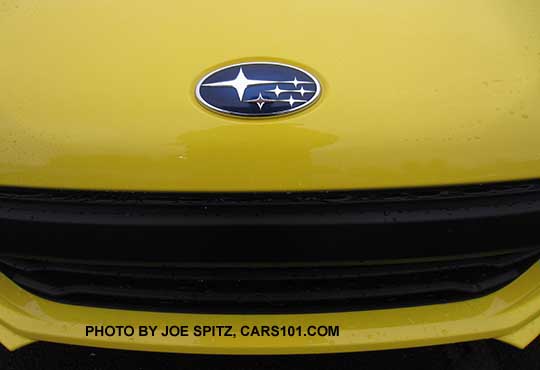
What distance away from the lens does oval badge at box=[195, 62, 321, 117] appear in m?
1.39

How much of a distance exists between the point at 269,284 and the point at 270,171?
15.5 inches

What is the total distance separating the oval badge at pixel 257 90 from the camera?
1.39 metres

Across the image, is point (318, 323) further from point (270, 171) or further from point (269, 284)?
point (270, 171)

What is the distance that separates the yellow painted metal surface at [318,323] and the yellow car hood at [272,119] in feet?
1.43

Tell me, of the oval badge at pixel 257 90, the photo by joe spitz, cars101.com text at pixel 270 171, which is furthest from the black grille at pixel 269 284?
the oval badge at pixel 257 90

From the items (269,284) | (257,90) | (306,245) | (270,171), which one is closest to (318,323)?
(269,284)

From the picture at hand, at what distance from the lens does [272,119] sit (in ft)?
4.57

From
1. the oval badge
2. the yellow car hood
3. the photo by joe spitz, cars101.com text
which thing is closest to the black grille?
the photo by joe spitz, cars101.com text

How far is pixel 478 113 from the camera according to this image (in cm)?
142

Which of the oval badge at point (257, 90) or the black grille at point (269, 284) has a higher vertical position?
the oval badge at point (257, 90)

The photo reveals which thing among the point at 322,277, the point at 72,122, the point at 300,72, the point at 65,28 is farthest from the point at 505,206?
the point at 65,28

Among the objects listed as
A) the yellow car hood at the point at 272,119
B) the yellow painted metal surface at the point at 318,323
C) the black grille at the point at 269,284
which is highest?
the yellow car hood at the point at 272,119

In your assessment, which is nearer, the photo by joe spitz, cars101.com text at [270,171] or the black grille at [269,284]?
the photo by joe spitz, cars101.com text at [270,171]

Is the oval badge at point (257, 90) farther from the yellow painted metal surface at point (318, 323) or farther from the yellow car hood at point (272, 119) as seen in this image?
the yellow painted metal surface at point (318, 323)
